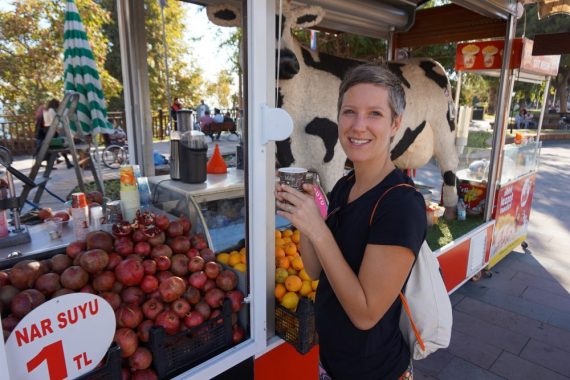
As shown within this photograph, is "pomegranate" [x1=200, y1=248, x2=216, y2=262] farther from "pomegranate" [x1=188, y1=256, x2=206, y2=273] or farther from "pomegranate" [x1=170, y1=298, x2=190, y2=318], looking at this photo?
"pomegranate" [x1=170, y1=298, x2=190, y2=318]

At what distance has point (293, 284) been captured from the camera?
7.04 ft

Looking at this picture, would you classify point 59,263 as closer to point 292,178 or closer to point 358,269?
point 292,178

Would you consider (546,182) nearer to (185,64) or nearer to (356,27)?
(356,27)

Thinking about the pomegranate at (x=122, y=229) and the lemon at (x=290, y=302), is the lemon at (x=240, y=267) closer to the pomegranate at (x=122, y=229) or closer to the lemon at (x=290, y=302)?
the lemon at (x=290, y=302)

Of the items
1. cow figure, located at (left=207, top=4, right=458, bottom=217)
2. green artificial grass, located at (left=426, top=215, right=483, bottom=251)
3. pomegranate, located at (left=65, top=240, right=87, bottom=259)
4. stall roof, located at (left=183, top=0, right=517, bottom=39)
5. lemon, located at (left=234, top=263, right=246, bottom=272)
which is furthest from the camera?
green artificial grass, located at (left=426, top=215, right=483, bottom=251)

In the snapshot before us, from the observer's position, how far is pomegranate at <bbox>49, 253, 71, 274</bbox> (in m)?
1.72

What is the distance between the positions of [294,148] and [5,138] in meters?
10.7

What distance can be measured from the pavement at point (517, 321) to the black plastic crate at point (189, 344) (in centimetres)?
175

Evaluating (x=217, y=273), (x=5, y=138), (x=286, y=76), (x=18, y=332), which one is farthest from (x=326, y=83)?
(x=5, y=138)

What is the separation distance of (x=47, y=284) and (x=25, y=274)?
0.33ft

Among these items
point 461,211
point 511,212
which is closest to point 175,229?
point 461,211

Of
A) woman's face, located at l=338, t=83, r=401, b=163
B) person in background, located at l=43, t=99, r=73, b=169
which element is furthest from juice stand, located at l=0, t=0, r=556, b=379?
person in background, located at l=43, t=99, r=73, b=169

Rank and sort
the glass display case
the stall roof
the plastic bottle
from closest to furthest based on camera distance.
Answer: the stall roof < the glass display case < the plastic bottle

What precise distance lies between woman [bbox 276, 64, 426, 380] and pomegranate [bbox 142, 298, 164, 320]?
28.9 inches
